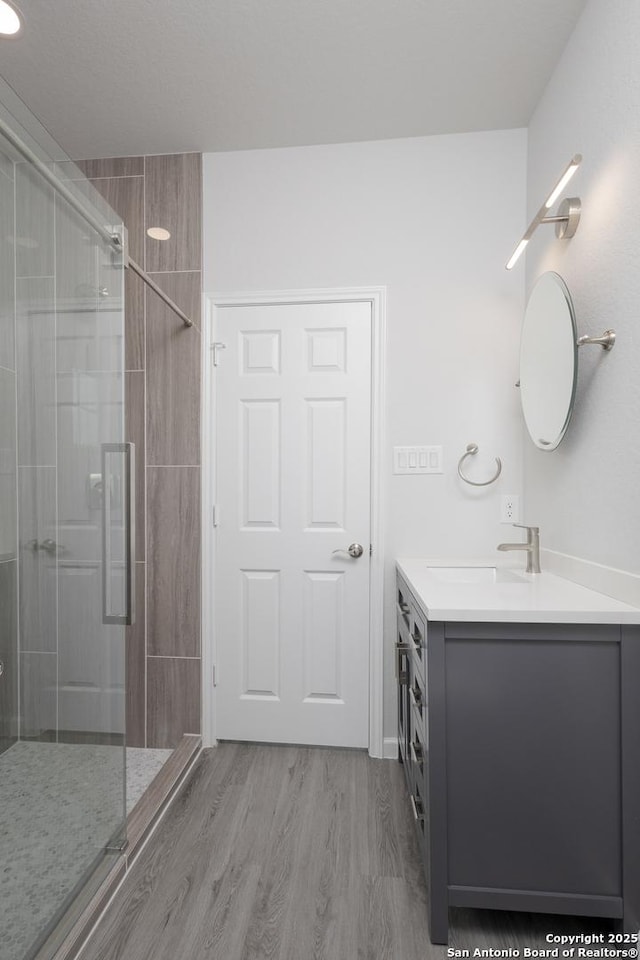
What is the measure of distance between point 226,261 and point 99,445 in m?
1.31

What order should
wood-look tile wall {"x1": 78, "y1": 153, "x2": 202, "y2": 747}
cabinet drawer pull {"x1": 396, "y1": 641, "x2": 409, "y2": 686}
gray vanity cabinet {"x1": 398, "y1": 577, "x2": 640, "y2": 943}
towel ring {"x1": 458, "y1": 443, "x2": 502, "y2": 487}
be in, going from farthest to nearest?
wood-look tile wall {"x1": 78, "y1": 153, "x2": 202, "y2": 747}
towel ring {"x1": 458, "y1": 443, "x2": 502, "y2": 487}
cabinet drawer pull {"x1": 396, "y1": 641, "x2": 409, "y2": 686}
gray vanity cabinet {"x1": 398, "y1": 577, "x2": 640, "y2": 943}

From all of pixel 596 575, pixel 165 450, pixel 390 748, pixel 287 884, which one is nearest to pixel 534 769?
pixel 596 575

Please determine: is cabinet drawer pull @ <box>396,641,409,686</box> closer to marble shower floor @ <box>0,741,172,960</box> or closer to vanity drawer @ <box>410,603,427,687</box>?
vanity drawer @ <box>410,603,427,687</box>

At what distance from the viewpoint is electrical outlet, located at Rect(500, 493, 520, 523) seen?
2268mm

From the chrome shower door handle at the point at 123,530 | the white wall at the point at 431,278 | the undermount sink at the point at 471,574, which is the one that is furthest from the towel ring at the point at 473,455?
the chrome shower door handle at the point at 123,530

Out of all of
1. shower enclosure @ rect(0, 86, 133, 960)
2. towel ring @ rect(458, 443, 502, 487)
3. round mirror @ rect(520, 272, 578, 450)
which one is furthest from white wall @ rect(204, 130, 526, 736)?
shower enclosure @ rect(0, 86, 133, 960)

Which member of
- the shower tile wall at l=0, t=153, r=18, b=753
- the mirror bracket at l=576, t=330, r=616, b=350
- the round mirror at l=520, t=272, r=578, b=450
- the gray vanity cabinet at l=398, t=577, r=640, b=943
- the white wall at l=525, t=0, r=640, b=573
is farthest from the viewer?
the round mirror at l=520, t=272, r=578, b=450

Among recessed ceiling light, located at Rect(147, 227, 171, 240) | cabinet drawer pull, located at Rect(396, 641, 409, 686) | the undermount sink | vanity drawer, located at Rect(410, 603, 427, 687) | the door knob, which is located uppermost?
recessed ceiling light, located at Rect(147, 227, 171, 240)

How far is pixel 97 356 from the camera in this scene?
1497mm

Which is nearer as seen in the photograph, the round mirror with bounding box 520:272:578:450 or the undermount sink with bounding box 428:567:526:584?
the round mirror with bounding box 520:272:578:450

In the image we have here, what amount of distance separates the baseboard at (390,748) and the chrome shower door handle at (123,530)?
4.36 ft

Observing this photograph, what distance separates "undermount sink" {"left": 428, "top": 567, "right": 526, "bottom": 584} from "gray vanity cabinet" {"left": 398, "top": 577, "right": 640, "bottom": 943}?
0.58m

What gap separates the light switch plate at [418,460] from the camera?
2.30 meters

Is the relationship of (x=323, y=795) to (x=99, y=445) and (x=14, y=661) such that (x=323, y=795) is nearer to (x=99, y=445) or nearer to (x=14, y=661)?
(x=14, y=661)
